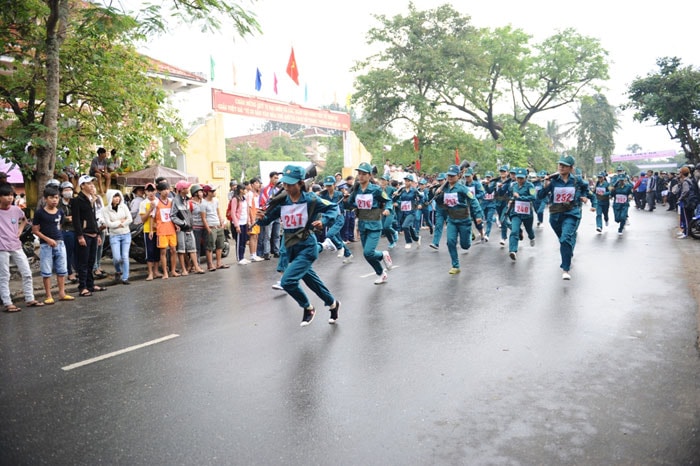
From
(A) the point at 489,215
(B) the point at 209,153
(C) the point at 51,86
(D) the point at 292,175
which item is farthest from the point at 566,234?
(B) the point at 209,153

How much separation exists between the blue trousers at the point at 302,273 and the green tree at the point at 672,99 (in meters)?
21.1

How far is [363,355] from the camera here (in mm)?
5551

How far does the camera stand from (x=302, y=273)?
6688 millimetres

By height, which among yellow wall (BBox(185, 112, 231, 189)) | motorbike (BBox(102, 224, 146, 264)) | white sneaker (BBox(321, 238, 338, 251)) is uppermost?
yellow wall (BBox(185, 112, 231, 189))

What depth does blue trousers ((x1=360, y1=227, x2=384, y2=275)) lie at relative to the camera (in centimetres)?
962

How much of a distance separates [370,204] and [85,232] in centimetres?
501

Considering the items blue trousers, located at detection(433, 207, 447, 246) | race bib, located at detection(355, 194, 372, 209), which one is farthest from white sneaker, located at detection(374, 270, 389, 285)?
blue trousers, located at detection(433, 207, 447, 246)

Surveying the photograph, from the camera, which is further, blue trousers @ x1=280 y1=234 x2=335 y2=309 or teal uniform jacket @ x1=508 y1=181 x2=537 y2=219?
teal uniform jacket @ x1=508 y1=181 x2=537 y2=219

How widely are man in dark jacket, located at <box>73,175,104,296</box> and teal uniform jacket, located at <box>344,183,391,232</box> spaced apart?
4625mm

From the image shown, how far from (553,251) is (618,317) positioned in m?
6.33

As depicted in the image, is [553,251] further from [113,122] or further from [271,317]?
[113,122]

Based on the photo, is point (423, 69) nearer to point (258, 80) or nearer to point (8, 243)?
point (258, 80)

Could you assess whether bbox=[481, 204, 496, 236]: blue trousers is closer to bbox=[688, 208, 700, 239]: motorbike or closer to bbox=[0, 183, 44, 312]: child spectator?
bbox=[688, 208, 700, 239]: motorbike

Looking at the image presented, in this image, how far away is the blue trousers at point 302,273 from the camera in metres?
6.57
